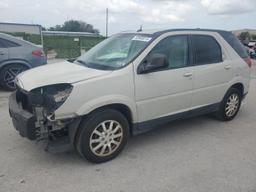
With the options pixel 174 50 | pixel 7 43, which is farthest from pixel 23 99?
pixel 7 43

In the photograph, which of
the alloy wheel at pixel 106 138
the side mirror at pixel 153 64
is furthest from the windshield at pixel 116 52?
the alloy wheel at pixel 106 138

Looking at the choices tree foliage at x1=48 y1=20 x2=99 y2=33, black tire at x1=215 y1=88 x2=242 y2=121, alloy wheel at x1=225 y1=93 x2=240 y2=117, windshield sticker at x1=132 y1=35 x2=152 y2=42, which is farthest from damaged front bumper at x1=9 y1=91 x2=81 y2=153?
tree foliage at x1=48 y1=20 x2=99 y2=33

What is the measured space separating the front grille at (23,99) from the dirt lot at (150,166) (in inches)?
27.1

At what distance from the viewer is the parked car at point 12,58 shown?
301 inches

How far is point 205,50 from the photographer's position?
479cm

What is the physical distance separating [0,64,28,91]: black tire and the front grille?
13.4 feet

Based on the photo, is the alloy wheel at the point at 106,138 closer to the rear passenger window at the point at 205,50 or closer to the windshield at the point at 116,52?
the windshield at the point at 116,52

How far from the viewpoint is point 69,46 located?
1956 cm

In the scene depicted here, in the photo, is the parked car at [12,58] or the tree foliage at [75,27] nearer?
the parked car at [12,58]

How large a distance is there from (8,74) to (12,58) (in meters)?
0.45

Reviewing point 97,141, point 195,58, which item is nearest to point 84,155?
point 97,141

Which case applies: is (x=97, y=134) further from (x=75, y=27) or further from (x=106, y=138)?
(x=75, y=27)

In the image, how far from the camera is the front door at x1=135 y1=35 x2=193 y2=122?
12.9 ft

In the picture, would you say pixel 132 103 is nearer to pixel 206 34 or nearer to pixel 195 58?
pixel 195 58
